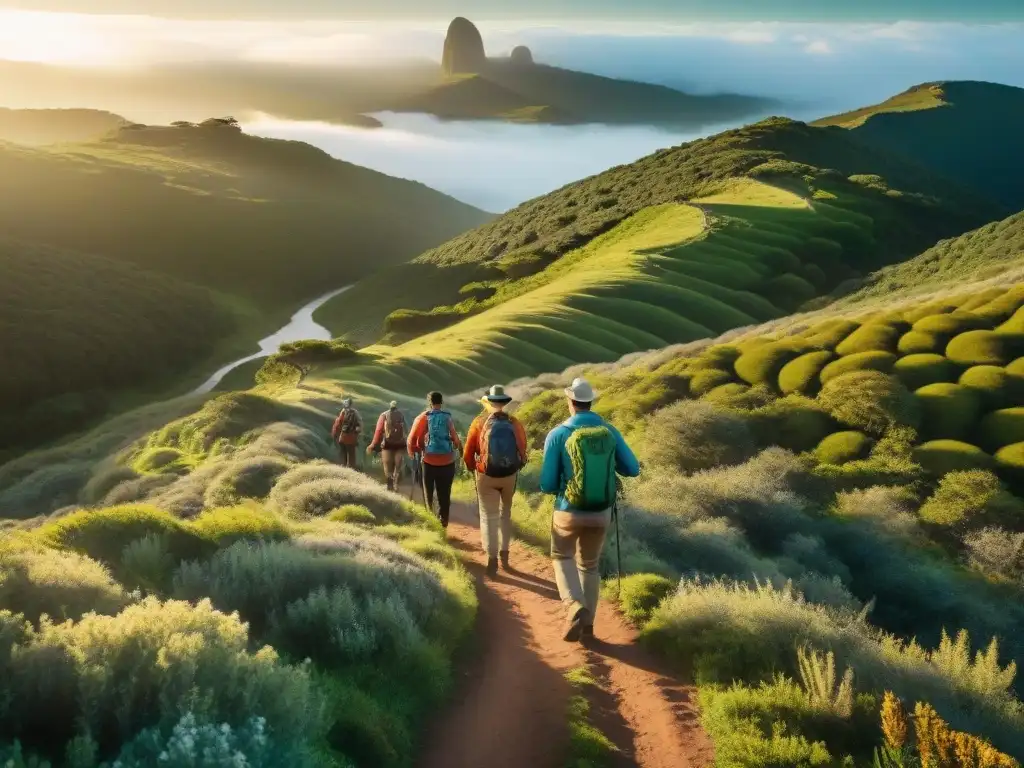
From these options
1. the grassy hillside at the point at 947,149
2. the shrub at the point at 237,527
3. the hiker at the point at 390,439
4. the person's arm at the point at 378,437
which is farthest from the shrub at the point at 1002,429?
the grassy hillside at the point at 947,149

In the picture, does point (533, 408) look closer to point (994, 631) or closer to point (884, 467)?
point (884, 467)

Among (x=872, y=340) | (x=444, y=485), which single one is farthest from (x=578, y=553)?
(x=872, y=340)

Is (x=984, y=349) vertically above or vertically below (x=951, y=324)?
below

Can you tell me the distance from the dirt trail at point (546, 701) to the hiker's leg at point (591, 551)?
→ 0.59m

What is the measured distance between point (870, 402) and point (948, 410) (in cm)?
135

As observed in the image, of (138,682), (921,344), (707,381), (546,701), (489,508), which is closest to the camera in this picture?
(138,682)

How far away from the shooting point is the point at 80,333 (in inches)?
3789

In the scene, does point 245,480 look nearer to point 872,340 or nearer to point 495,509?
point 495,509

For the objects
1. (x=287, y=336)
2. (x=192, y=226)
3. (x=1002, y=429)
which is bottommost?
(x=287, y=336)

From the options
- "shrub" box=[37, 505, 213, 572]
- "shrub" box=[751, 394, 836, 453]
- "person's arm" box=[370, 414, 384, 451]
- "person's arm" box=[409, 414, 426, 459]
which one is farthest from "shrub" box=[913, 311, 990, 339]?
"shrub" box=[37, 505, 213, 572]

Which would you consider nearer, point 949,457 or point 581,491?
point 581,491

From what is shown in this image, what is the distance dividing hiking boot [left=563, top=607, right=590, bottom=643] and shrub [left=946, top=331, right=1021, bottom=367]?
11876 millimetres

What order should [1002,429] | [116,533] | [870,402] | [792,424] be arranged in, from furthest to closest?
[792,424], [870,402], [1002,429], [116,533]

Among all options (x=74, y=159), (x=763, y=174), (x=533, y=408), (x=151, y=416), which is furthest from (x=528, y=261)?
(x=74, y=159)
